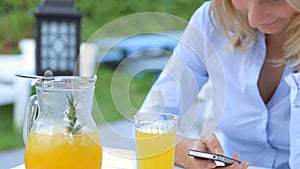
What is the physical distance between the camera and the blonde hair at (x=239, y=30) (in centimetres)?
133

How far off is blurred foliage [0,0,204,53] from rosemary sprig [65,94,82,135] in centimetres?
428

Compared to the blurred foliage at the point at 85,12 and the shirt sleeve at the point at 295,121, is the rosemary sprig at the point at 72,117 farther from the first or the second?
the blurred foliage at the point at 85,12

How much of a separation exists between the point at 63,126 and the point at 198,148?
13.2 inches

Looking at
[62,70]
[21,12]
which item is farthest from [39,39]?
[21,12]

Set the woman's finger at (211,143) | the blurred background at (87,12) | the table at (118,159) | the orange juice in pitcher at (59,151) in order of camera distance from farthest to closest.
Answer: the blurred background at (87,12), the woman's finger at (211,143), the table at (118,159), the orange juice in pitcher at (59,151)

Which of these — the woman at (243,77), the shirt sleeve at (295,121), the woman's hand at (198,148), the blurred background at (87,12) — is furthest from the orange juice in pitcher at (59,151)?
the blurred background at (87,12)

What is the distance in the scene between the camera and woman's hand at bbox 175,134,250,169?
3.64 feet

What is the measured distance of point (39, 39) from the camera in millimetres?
3453

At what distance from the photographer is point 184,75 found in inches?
52.2

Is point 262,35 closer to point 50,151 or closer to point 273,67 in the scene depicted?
point 273,67

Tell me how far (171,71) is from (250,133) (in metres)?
0.24

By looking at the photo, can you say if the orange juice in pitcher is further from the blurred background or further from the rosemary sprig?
the blurred background

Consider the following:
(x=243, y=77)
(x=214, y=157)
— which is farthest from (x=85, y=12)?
(x=214, y=157)

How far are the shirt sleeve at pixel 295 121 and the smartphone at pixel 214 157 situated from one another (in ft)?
0.67
